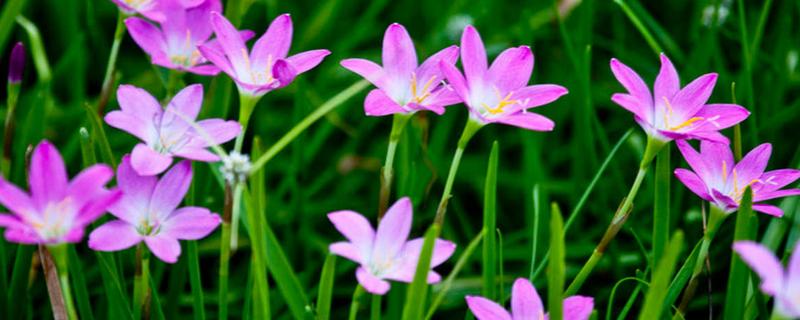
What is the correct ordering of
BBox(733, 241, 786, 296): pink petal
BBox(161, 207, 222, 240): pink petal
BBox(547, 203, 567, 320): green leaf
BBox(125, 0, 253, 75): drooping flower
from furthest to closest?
BBox(125, 0, 253, 75): drooping flower, BBox(161, 207, 222, 240): pink petal, BBox(547, 203, 567, 320): green leaf, BBox(733, 241, 786, 296): pink petal

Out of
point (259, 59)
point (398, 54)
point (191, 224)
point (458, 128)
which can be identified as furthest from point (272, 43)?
point (458, 128)

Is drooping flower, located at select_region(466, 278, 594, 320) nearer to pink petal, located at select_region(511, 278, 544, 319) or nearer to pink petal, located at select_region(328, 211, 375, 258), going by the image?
pink petal, located at select_region(511, 278, 544, 319)

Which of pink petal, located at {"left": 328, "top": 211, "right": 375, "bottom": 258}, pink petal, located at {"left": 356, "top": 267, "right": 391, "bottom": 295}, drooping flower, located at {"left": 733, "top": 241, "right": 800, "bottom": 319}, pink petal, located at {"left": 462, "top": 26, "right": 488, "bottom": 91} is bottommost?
pink petal, located at {"left": 356, "top": 267, "right": 391, "bottom": 295}

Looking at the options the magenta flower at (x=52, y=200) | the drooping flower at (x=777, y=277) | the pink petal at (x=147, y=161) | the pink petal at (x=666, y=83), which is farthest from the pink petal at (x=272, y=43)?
the drooping flower at (x=777, y=277)

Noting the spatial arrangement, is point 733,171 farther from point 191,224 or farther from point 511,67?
point 191,224

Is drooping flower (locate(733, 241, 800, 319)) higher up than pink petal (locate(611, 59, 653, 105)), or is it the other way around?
pink petal (locate(611, 59, 653, 105))

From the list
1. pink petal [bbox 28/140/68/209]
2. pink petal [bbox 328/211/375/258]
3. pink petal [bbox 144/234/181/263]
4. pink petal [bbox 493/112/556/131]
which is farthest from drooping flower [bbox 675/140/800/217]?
pink petal [bbox 28/140/68/209]
